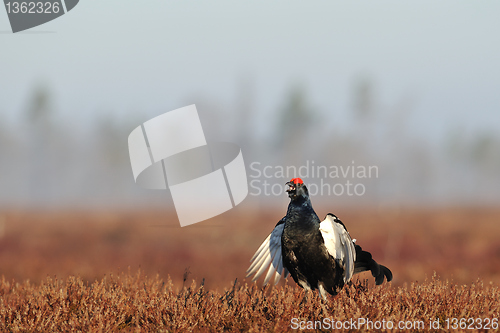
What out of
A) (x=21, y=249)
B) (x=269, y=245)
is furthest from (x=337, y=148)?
(x=269, y=245)

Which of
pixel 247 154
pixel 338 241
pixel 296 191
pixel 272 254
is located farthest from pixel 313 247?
pixel 247 154

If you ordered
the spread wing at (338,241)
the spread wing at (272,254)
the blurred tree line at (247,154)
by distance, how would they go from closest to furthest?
the spread wing at (338,241) < the spread wing at (272,254) < the blurred tree line at (247,154)

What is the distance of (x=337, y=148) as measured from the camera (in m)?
60.2

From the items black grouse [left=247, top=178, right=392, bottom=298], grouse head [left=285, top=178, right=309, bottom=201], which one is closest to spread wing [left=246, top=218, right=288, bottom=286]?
black grouse [left=247, top=178, right=392, bottom=298]

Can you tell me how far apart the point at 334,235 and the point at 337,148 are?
56.2 meters

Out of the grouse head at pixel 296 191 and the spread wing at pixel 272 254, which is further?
the spread wing at pixel 272 254

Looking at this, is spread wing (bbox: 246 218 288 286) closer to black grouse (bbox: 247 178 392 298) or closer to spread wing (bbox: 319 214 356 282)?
black grouse (bbox: 247 178 392 298)

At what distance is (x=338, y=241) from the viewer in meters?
4.94

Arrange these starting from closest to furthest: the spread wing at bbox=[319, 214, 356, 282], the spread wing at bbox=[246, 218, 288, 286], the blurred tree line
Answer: the spread wing at bbox=[319, 214, 356, 282] < the spread wing at bbox=[246, 218, 288, 286] < the blurred tree line

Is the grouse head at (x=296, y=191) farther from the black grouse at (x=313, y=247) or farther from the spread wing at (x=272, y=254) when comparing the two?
the spread wing at (x=272, y=254)

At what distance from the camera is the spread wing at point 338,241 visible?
4.89m

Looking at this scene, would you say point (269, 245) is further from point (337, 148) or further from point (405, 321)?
point (337, 148)

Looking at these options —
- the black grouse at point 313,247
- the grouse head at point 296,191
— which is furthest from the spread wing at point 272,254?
the grouse head at point 296,191

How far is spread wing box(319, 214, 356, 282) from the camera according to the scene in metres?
4.89
